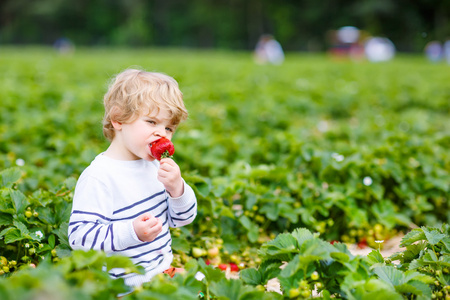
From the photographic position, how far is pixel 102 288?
148cm

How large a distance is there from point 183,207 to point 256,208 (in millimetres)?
1096

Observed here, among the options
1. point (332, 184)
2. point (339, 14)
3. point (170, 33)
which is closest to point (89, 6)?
point (170, 33)

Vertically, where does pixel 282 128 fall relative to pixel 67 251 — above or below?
below

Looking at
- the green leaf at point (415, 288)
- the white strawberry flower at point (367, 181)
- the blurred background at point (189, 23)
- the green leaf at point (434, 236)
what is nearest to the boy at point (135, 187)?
the green leaf at point (415, 288)

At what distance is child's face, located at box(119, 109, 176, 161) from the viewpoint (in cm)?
208

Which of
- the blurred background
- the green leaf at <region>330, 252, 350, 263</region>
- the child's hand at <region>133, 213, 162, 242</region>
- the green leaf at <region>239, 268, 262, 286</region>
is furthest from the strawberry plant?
the blurred background

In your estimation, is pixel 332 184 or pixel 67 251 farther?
pixel 332 184

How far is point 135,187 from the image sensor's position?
2.09m

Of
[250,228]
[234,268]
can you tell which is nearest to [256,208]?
[250,228]

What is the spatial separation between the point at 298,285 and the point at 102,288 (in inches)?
30.5

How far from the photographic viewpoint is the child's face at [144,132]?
6.82 ft

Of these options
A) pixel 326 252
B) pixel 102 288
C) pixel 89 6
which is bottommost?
pixel 89 6

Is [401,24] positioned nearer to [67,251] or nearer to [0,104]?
[0,104]

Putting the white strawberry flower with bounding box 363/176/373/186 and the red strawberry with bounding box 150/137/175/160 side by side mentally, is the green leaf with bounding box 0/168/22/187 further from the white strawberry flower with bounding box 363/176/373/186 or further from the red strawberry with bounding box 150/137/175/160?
the white strawberry flower with bounding box 363/176/373/186
